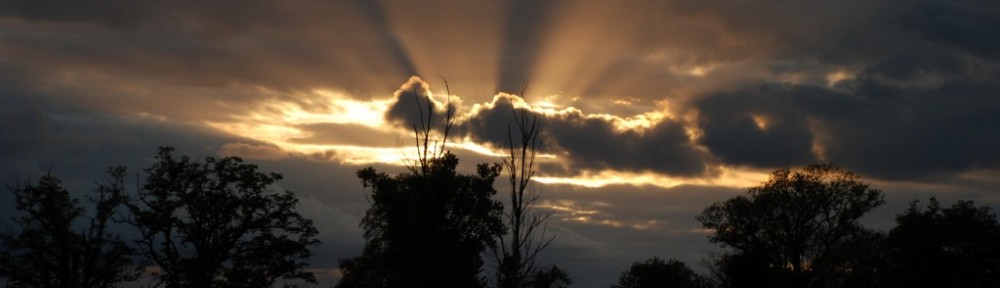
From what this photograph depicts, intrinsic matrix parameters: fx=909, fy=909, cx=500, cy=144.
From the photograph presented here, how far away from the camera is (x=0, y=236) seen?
50.4 m

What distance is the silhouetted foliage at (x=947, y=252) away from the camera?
67.0 meters

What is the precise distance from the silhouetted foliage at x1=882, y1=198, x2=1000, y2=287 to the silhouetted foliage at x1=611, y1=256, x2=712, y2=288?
938 inches

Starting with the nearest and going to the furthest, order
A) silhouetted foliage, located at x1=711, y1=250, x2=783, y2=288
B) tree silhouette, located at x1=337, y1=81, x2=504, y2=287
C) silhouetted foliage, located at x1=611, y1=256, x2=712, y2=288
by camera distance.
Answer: tree silhouette, located at x1=337, y1=81, x2=504, y2=287, silhouetted foliage, located at x1=711, y1=250, x2=783, y2=288, silhouetted foliage, located at x1=611, y1=256, x2=712, y2=288

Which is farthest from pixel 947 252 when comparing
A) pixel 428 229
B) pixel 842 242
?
pixel 428 229

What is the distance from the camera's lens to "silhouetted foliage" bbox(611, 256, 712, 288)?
9369 centimetres

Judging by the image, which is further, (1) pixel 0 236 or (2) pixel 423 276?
(1) pixel 0 236

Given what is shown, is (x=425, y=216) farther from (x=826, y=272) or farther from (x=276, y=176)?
(x=826, y=272)

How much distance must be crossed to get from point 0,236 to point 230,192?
12.6 m

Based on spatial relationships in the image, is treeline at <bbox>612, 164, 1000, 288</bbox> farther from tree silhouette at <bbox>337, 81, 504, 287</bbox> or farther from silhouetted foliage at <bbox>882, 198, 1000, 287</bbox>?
tree silhouette at <bbox>337, 81, 504, 287</bbox>

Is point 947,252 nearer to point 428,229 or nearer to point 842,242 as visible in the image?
point 842,242

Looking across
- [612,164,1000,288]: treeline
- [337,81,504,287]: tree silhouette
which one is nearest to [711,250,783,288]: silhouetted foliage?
[612,164,1000,288]: treeline

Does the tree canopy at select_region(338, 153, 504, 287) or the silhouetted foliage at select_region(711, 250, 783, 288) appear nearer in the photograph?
the tree canopy at select_region(338, 153, 504, 287)

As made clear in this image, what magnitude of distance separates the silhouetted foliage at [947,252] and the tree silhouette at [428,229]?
32.3m

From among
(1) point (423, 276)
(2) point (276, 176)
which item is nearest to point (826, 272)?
(1) point (423, 276)
